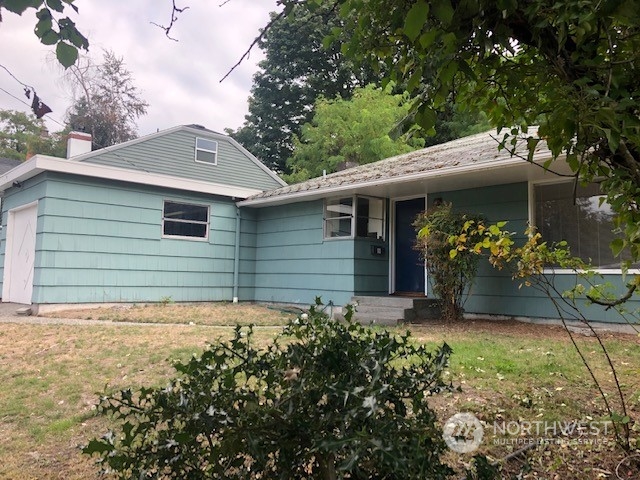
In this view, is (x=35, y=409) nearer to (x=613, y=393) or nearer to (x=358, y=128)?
(x=613, y=393)

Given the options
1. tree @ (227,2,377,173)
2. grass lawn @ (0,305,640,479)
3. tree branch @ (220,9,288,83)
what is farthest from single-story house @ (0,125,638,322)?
tree @ (227,2,377,173)

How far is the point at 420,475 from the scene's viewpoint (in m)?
1.18

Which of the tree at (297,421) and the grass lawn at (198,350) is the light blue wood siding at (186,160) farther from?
the tree at (297,421)

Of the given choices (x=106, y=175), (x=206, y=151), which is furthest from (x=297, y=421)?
(x=206, y=151)

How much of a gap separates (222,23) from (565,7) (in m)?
2.09

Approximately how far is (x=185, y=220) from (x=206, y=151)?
274cm

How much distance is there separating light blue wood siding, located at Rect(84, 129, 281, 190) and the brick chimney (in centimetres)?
67

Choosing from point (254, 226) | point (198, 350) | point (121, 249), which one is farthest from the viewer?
point (254, 226)

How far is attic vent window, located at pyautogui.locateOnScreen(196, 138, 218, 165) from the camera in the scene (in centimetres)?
1226

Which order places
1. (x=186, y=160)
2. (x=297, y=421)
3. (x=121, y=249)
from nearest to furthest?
(x=297, y=421) → (x=121, y=249) → (x=186, y=160)

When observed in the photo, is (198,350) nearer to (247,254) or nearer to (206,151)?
(247,254)

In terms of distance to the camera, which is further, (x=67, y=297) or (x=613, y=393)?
(x=67, y=297)

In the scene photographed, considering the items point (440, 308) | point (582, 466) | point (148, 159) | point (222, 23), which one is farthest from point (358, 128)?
point (582, 466)

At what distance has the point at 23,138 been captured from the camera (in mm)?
29328
